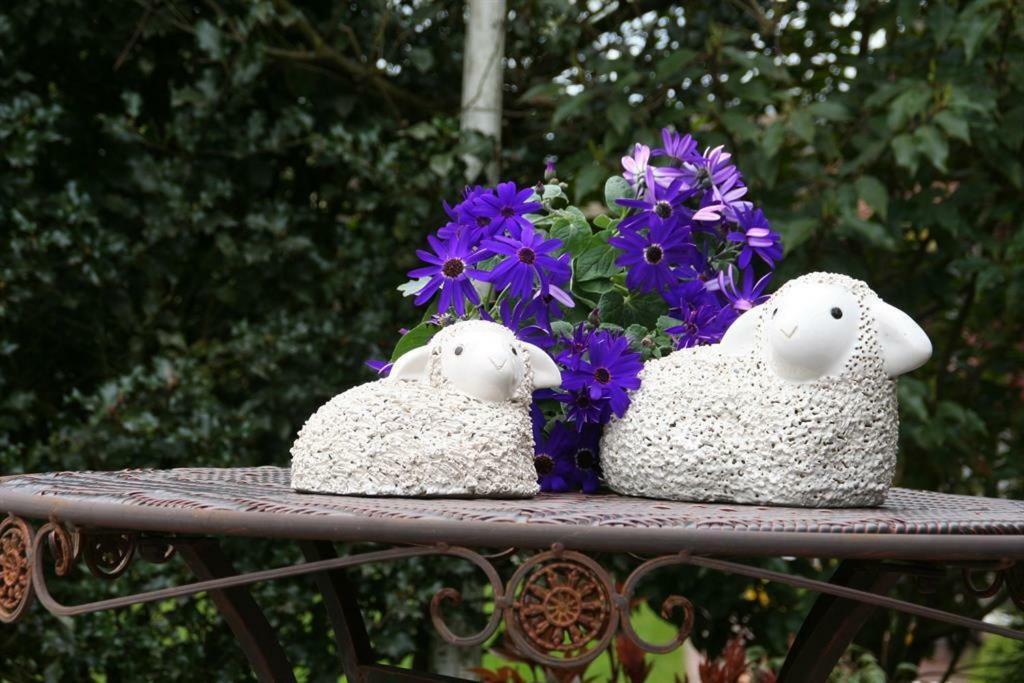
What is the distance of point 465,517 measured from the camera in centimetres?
110

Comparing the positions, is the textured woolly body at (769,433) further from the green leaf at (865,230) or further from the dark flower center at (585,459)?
the green leaf at (865,230)

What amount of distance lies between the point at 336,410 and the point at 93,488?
29 centimetres

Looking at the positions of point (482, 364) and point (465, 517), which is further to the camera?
point (482, 364)

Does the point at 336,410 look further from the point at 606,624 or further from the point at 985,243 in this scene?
the point at 985,243

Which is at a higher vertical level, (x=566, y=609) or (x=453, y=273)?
(x=453, y=273)

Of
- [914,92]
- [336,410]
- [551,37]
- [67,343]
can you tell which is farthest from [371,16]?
[336,410]

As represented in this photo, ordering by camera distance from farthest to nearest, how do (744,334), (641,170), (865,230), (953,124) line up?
(865,230)
(953,124)
(641,170)
(744,334)

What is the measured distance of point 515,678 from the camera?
8.65 feet

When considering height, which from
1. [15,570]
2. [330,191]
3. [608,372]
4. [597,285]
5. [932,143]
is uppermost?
[932,143]

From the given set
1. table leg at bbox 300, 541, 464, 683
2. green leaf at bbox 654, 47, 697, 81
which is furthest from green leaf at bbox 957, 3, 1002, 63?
table leg at bbox 300, 541, 464, 683

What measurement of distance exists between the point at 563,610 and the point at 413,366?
1.59ft

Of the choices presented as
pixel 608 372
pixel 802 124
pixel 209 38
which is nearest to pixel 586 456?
pixel 608 372

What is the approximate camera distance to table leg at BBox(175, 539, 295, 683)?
5.27 ft

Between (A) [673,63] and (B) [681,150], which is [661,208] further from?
(A) [673,63]
